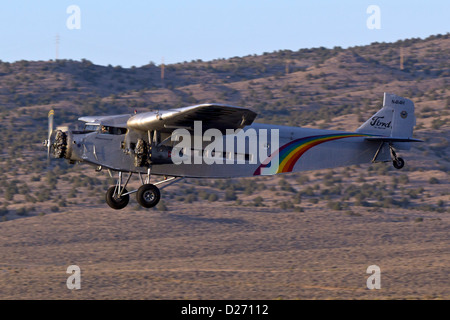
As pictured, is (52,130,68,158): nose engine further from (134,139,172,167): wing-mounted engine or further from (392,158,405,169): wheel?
(392,158,405,169): wheel

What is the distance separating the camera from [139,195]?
72.7 feet

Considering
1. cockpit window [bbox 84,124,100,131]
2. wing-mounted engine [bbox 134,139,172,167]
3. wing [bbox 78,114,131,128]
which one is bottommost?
wing-mounted engine [bbox 134,139,172,167]

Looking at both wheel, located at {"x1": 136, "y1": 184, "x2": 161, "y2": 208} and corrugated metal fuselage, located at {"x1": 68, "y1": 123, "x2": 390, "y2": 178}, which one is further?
wheel, located at {"x1": 136, "y1": 184, "x2": 161, "y2": 208}

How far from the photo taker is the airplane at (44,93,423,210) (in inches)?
832

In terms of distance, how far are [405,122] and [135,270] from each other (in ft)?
48.3

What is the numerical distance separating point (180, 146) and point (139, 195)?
79.5 inches

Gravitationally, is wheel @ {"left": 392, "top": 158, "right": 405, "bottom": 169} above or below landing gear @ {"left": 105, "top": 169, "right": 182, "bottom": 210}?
above

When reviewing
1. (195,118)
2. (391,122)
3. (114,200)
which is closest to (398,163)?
(391,122)

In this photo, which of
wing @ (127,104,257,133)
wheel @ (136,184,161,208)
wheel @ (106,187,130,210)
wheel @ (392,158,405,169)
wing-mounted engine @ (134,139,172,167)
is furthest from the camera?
wheel @ (392,158,405,169)

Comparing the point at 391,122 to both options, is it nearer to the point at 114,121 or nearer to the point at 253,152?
the point at 253,152

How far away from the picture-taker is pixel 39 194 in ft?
167

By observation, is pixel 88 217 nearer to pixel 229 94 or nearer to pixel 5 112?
pixel 5 112

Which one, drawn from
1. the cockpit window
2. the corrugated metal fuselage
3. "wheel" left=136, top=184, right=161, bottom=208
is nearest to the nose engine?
the corrugated metal fuselage

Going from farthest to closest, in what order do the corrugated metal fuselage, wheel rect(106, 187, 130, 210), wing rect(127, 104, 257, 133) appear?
wheel rect(106, 187, 130, 210) → the corrugated metal fuselage → wing rect(127, 104, 257, 133)
